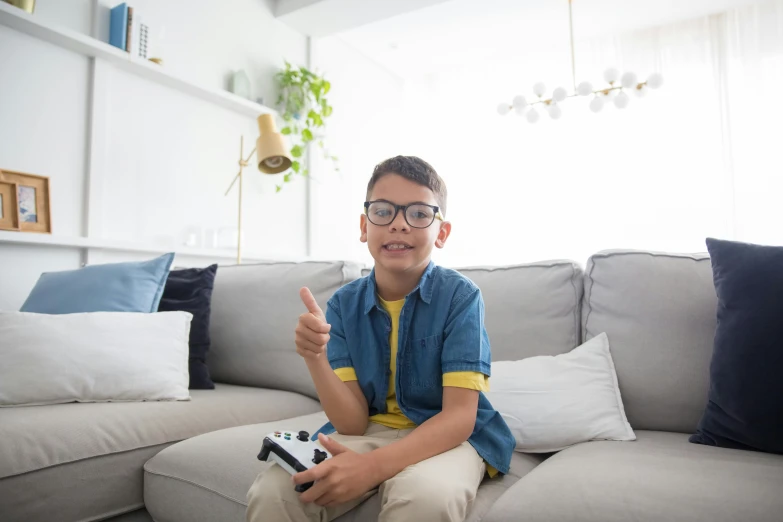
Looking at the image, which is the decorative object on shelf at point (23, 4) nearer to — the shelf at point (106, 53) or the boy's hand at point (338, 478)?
the shelf at point (106, 53)

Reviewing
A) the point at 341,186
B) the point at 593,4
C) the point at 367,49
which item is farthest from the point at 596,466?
the point at 367,49

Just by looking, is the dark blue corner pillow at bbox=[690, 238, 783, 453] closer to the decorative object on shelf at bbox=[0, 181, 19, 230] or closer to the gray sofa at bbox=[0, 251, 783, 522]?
the gray sofa at bbox=[0, 251, 783, 522]

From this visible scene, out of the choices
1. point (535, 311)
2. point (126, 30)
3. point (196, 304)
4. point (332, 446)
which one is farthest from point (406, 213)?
point (126, 30)

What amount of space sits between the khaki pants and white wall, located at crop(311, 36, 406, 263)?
3428 millimetres

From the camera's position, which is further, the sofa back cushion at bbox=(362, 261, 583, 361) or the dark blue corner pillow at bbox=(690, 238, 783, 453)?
the sofa back cushion at bbox=(362, 261, 583, 361)

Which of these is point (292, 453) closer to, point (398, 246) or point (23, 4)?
point (398, 246)

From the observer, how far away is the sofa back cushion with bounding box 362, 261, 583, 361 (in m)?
1.51

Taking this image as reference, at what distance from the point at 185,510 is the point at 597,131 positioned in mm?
4780

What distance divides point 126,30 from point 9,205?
1109 mm

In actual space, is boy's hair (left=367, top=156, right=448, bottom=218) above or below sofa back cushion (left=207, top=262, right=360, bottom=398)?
above

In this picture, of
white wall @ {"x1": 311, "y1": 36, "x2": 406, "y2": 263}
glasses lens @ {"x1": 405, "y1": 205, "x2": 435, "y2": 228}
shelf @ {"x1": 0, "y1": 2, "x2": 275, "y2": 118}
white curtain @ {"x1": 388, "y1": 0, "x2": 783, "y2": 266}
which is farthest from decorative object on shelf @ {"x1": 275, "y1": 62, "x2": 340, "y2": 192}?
glasses lens @ {"x1": 405, "y1": 205, "x2": 435, "y2": 228}

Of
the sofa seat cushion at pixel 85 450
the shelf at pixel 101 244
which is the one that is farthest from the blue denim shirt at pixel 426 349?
the shelf at pixel 101 244

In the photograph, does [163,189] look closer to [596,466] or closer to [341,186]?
[341,186]

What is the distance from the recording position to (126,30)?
2.84m
